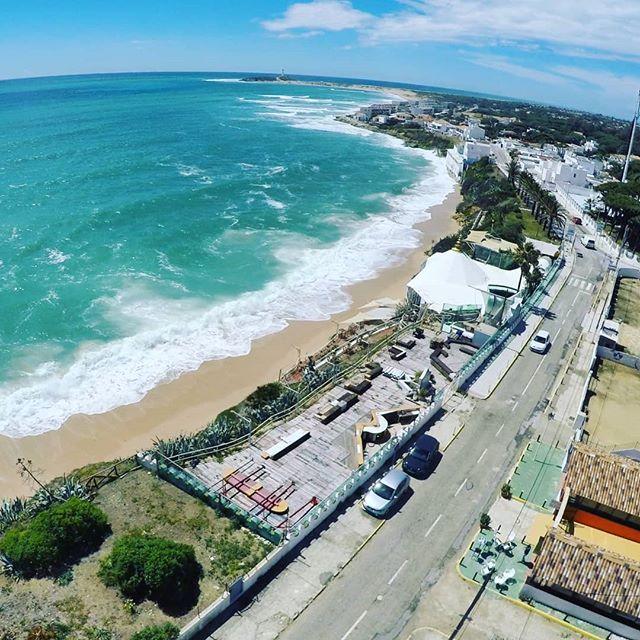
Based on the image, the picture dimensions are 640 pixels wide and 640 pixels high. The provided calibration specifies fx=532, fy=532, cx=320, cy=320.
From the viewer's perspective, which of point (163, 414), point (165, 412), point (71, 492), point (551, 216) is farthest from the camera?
point (551, 216)

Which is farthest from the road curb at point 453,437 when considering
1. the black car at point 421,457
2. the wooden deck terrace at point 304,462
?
the wooden deck terrace at point 304,462

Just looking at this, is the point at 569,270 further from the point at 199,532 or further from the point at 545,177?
the point at 199,532

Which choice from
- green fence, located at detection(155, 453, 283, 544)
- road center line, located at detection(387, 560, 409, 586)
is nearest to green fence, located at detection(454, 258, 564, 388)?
road center line, located at detection(387, 560, 409, 586)

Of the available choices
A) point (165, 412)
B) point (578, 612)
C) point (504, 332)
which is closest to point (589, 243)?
point (504, 332)

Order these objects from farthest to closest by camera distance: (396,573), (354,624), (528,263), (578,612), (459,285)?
(528,263) → (459,285) → (396,573) → (578,612) → (354,624)

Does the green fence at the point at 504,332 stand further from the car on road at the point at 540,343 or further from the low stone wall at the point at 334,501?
the car on road at the point at 540,343

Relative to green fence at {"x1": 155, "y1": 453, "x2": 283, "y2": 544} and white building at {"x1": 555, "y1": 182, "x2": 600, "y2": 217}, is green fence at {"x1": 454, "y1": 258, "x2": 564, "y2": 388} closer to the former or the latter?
green fence at {"x1": 155, "y1": 453, "x2": 283, "y2": 544}

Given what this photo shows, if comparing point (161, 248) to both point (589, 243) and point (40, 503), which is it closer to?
point (40, 503)
